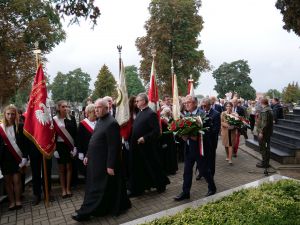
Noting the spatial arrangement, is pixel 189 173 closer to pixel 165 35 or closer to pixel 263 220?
pixel 263 220

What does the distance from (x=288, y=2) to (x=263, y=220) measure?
871cm

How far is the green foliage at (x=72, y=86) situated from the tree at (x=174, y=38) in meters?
54.5

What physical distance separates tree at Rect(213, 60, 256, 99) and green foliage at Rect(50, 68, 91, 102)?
125ft

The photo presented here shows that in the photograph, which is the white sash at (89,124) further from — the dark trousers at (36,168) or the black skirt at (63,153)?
the dark trousers at (36,168)

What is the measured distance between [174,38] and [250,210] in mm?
33872

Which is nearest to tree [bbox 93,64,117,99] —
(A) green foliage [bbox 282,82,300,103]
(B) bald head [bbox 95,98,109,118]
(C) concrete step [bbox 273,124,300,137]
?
(A) green foliage [bbox 282,82,300,103]

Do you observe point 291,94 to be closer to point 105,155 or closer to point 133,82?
point 133,82

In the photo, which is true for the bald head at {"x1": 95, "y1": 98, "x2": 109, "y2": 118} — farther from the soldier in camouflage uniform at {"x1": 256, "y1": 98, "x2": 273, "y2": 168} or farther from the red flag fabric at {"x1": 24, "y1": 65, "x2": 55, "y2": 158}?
the soldier in camouflage uniform at {"x1": 256, "y1": 98, "x2": 273, "y2": 168}

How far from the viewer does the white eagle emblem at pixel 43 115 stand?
670 centimetres

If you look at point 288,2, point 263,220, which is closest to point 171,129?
point 263,220

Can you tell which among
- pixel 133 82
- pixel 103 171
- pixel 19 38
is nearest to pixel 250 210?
pixel 103 171

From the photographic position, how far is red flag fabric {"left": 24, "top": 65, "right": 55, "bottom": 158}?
21.7ft

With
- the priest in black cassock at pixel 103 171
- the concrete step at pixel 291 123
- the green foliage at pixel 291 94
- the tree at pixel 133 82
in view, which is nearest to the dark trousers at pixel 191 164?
the priest in black cassock at pixel 103 171

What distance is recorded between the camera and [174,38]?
122ft
